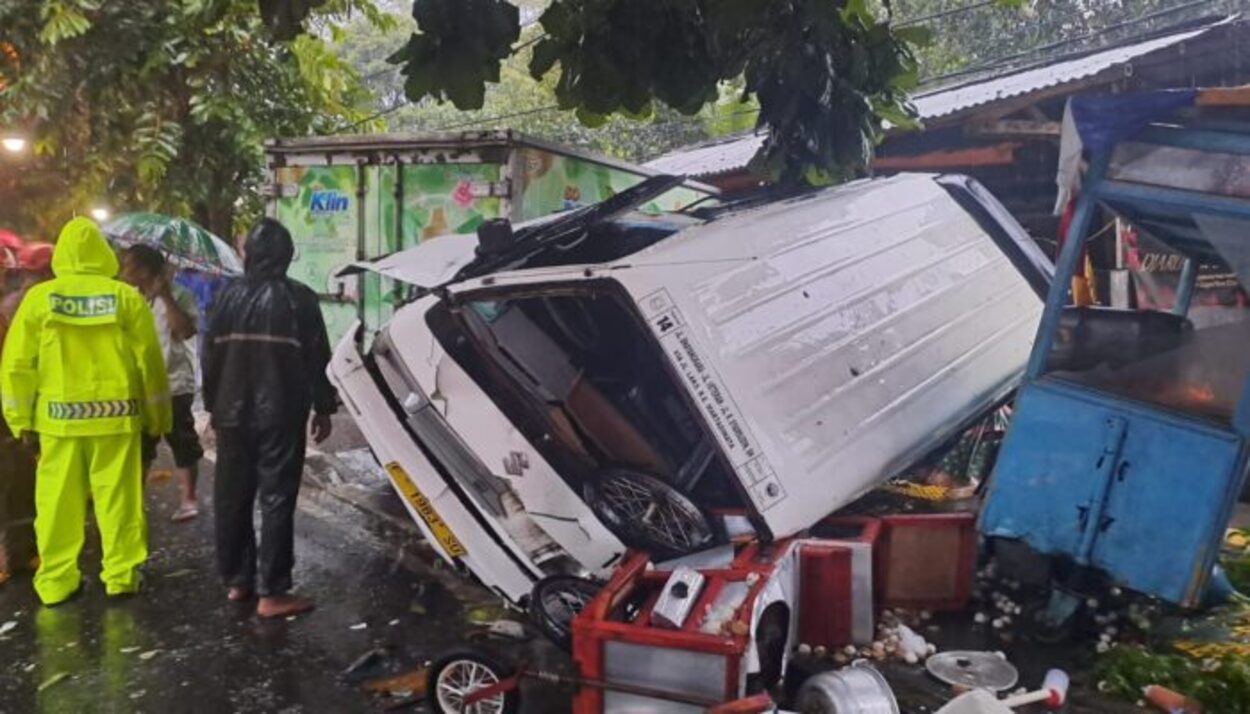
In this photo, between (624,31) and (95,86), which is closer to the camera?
(624,31)

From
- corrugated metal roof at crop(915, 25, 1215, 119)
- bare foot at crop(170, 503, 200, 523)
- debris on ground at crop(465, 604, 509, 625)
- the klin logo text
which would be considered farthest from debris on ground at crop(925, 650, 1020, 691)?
the klin logo text

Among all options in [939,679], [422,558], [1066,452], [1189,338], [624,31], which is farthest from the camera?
[422,558]

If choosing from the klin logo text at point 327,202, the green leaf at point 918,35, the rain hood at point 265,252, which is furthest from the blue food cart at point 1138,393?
the klin logo text at point 327,202

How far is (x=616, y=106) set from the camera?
3068 millimetres

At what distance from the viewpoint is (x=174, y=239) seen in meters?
7.73

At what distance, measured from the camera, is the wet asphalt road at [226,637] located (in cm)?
363

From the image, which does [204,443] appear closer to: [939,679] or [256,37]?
[256,37]

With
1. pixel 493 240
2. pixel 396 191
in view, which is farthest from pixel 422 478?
pixel 396 191

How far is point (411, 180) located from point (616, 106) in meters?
4.54

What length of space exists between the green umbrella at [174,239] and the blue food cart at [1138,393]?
6399 millimetres

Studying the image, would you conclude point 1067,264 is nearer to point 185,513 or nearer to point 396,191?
point 396,191

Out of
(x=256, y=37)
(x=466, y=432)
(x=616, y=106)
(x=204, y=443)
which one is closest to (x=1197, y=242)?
(x=616, y=106)

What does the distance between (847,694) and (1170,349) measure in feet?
8.45

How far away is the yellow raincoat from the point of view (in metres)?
4.46
